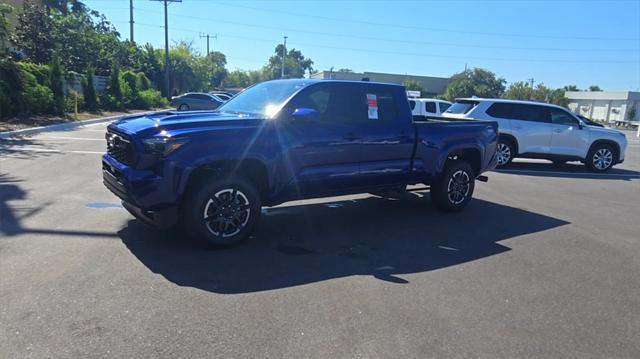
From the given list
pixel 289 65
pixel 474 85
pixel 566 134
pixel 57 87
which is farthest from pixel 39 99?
pixel 289 65

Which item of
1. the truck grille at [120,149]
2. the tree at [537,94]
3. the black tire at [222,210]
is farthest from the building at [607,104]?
the truck grille at [120,149]

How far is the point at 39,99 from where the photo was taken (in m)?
19.7

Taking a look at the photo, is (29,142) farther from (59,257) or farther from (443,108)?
(443,108)

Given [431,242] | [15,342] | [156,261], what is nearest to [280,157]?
[156,261]

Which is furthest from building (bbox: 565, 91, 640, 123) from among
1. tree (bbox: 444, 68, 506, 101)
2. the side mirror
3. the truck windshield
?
the side mirror

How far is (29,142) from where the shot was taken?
45.0ft

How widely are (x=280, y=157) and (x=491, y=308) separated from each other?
2.82 metres

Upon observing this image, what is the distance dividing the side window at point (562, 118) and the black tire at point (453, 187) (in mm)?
7298

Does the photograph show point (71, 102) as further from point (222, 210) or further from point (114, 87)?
point (222, 210)

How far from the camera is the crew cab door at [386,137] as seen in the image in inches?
263

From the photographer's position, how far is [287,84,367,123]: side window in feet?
20.3

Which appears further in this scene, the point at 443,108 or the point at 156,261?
the point at 443,108

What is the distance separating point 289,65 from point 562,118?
131 metres

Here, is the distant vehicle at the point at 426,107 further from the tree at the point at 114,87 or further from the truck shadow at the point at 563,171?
the tree at the point at 114,87
